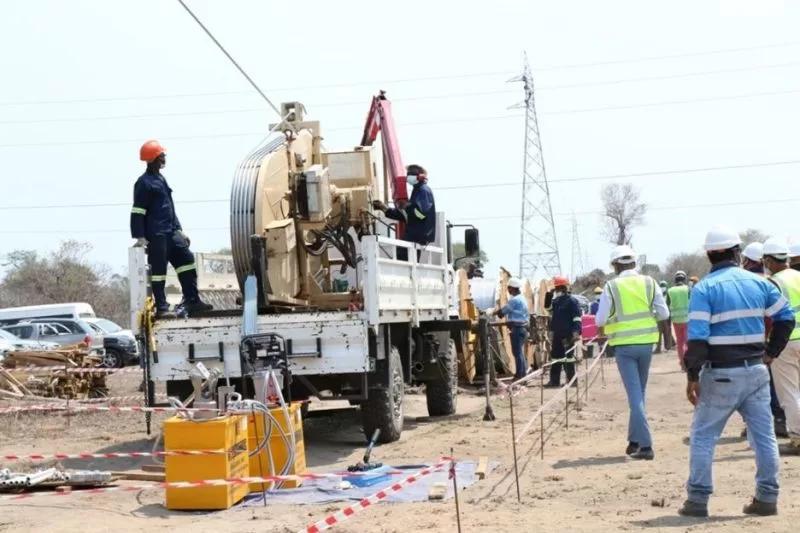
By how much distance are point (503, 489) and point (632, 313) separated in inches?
94.4

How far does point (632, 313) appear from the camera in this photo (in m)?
10.2

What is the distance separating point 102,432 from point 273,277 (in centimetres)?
436

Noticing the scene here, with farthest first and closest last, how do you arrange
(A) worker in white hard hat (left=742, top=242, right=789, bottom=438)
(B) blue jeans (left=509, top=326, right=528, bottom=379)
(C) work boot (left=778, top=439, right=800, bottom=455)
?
(B) blue jeans (left=509, top=326, right=528, bottom=379) → (A) worker in white hard hat (left=742, top=242, right=789, bottom=438) → (C) work boot (left=778, top=439, right=800, bottom=455)

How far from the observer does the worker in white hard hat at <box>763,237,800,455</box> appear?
32.0 feet

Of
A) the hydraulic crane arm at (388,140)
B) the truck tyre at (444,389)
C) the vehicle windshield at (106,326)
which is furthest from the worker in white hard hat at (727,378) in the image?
the vehicle windshield at (106,326)

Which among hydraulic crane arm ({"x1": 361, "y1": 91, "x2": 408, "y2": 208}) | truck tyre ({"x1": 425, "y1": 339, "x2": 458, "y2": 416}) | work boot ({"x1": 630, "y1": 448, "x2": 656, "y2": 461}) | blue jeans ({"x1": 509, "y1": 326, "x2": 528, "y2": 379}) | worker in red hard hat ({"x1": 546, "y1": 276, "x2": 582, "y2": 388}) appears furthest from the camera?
blue jeans ({"x1": 509, "y1": 326, "x2": 528, "y2": 379})

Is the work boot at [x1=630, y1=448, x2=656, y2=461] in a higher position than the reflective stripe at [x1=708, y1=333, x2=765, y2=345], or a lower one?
lower

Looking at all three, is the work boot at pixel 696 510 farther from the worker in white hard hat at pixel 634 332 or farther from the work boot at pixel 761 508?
the worker in white hard hat at pixel 634 332

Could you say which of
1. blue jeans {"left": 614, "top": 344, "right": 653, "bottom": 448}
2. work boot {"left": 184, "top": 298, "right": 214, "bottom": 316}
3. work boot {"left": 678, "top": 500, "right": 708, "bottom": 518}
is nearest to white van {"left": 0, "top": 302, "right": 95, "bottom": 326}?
work boot {"left": 184, "top": 298, "right": 214, "bottom": 316}

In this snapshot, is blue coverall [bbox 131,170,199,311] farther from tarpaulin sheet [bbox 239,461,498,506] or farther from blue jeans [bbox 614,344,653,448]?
blue jeans [bbox 614,344,653,448]

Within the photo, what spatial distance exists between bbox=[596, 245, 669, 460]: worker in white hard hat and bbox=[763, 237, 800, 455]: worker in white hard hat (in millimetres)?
1096

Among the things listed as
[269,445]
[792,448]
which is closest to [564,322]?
[792,448]

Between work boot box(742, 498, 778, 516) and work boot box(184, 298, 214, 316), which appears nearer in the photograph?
work boot box(742, 498, 778, 516)

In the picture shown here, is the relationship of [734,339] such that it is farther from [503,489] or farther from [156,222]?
[156,222]
